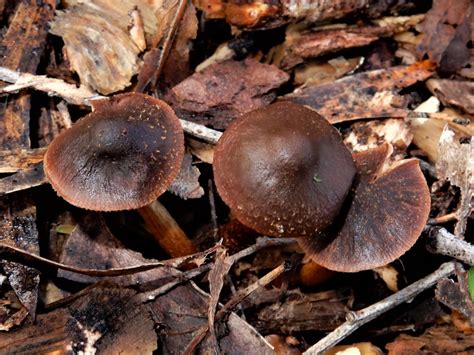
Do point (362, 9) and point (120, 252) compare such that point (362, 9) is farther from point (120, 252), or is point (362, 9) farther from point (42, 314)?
point (42, 314)

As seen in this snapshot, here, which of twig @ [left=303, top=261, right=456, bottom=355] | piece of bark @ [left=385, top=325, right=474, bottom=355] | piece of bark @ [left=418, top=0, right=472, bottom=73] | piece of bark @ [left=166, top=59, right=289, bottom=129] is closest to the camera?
twig @ [left=303, top=261, right=456, bottom=355]

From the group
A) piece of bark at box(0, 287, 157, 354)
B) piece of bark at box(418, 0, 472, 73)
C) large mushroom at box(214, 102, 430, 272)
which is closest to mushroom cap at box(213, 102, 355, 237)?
large mushroom at box(214, 102, 430, 272)

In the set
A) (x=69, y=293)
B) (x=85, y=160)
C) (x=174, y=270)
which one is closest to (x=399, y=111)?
(x=174, y=270)

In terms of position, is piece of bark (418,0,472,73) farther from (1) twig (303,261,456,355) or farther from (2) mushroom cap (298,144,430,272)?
(1) twig (303,261,456,355)

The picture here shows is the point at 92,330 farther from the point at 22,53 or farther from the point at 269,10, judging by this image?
the point at 269,10

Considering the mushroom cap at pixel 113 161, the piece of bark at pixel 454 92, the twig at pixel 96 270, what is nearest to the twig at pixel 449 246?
the piece of bark at pixel 454 92

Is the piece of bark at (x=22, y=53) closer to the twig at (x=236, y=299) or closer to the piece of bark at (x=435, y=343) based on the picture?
the twig at (x=236, y=299)

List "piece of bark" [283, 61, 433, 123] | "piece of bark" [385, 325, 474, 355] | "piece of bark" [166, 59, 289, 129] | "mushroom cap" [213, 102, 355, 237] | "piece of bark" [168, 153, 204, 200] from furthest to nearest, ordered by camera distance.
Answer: "piece of bark" [283, 61, 433, 123]
"piece of bark" [166, 59, 289, 129]
"piece of bark" [168, 153, 204, 200]
"piece of bark" [385, 325, 474, 355]
"mushroom cap" [213, 102, 355, 237]

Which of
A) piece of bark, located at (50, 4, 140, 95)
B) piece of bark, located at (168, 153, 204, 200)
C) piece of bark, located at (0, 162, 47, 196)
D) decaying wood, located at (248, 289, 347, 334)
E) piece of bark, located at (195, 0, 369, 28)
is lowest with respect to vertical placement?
decaying wood, located at (248, 289, 347, 334)
